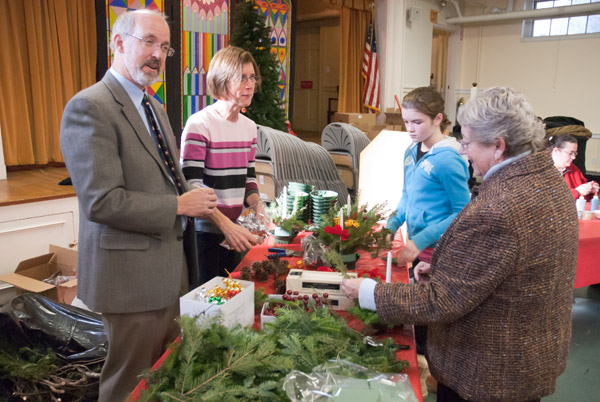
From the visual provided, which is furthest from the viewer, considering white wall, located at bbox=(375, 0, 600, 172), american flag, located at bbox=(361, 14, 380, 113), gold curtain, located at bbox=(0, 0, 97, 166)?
white wall, located at bbox=(375, 0, 600, 172)

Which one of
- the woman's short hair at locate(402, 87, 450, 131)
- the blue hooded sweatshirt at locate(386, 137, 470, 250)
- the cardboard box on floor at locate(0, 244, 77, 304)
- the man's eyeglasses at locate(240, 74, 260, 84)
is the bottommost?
the cardboard box on floor at locate(0, 244, 77, 304)

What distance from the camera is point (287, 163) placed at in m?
4.58

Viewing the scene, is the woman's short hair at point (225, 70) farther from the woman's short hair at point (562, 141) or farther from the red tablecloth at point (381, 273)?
the woman's short hair at point (562, 141)

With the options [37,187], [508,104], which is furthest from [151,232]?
[37,187]

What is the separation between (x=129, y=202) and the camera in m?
1.47

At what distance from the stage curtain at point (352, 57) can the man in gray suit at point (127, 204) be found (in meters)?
7.51

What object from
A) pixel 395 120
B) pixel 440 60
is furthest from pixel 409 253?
pixel 440 60

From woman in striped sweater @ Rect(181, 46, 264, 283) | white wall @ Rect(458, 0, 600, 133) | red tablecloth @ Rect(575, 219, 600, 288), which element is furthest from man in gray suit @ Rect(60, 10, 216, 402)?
white wall @ Rect(458, 0, 600, 133)

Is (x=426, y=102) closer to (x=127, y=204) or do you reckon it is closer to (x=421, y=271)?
(x=421, y=271)

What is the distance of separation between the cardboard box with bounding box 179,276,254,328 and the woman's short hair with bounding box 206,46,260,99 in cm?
114

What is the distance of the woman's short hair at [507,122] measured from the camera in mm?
1225

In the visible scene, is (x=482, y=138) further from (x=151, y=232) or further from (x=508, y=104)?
(x=151, y=232)

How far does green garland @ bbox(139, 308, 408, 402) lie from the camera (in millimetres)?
1054

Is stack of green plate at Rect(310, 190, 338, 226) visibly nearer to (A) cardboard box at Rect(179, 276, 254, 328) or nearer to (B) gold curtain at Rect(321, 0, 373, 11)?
(A) cardboard box at Rect(179, 276, 254, 328)
